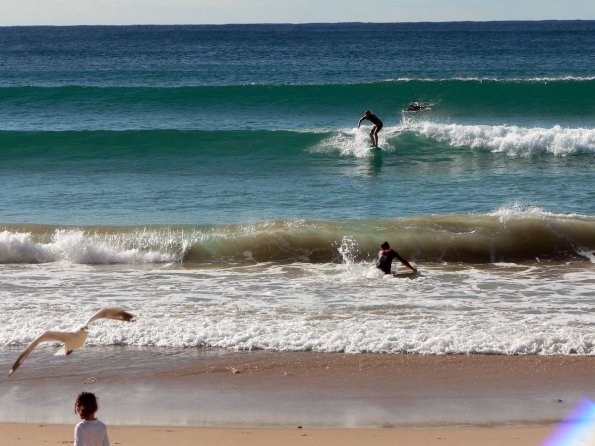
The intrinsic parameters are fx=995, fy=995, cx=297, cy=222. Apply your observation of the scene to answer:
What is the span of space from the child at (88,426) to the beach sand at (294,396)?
178cm

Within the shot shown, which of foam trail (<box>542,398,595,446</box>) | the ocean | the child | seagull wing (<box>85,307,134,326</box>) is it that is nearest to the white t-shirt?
the child

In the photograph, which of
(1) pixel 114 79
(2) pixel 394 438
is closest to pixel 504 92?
(1) pixel 114 79

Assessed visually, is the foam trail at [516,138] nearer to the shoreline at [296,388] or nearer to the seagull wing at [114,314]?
the shoreline at [296,388]

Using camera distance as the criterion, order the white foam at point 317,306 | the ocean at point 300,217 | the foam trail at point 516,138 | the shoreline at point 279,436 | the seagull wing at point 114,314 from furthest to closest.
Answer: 1. the foam trail at point 516,138
2. the ocean at point 300,217
3. the white foam at point 317,306
4. the shoreline at point 279,436
5. the seagull wing at point 114,314

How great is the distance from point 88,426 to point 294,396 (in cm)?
319

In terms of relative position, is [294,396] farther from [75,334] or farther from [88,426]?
[88,426]

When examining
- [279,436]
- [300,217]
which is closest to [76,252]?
[300,217]

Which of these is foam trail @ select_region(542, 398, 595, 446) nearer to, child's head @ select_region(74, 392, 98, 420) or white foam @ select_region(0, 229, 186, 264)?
child's head @ select_region(74, 392, 98, 420)

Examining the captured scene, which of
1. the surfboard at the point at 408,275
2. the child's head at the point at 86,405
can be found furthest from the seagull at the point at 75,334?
the surfboard at the point at 408,275

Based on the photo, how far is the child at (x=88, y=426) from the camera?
604 cm

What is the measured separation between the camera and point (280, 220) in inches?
671

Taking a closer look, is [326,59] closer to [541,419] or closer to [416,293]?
[416,293]

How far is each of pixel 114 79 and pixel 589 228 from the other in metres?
31.1

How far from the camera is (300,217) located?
1811 centimetres
